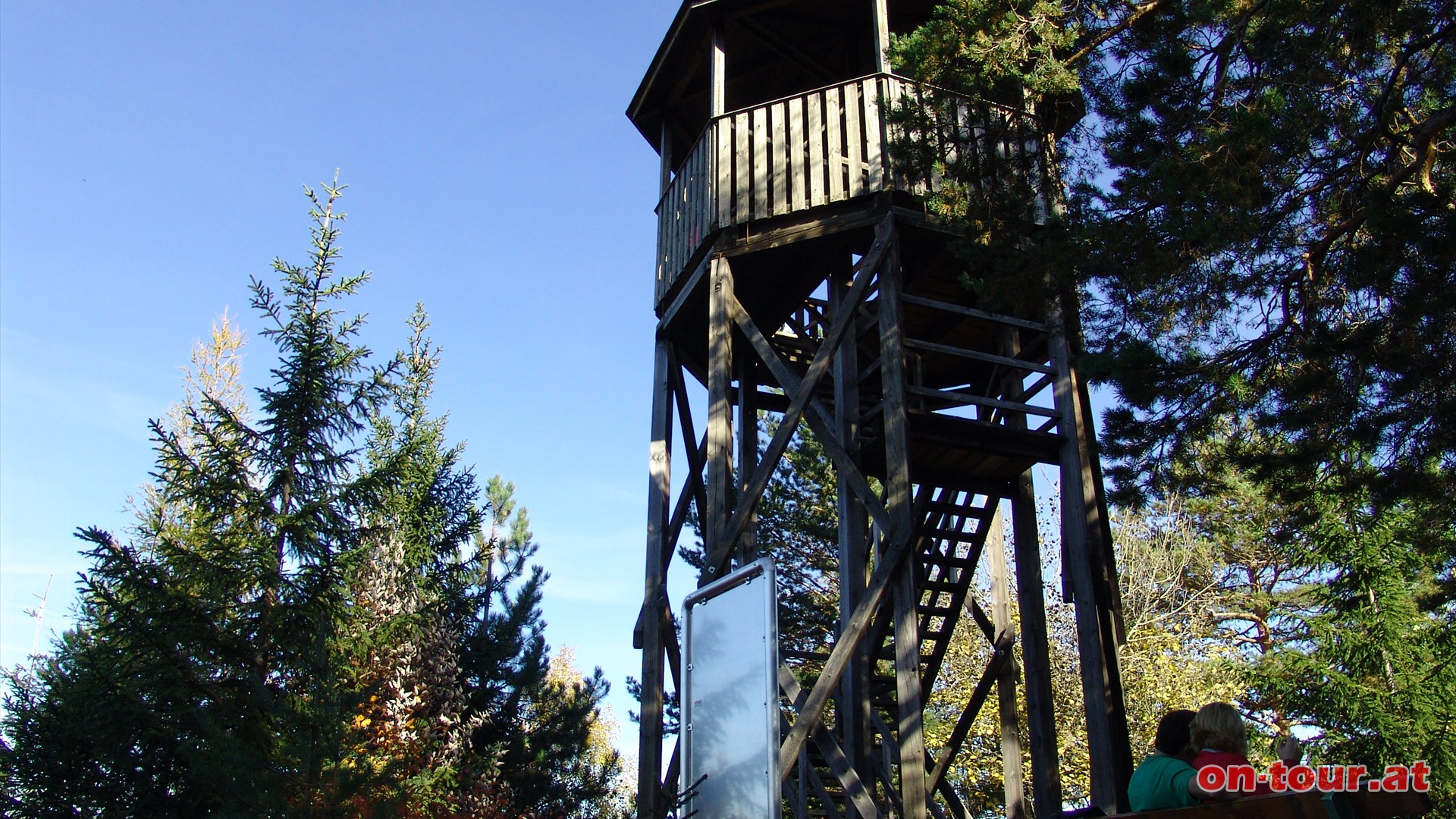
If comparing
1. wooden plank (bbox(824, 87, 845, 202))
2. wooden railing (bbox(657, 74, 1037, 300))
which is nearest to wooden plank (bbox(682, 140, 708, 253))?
wooden railing (bbox(657, 74, 1037, 300))

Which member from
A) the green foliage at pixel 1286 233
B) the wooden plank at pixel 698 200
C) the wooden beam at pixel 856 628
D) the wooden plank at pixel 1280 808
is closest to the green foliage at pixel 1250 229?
the green foliage at pixel 1286 233

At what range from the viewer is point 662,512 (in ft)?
30.8

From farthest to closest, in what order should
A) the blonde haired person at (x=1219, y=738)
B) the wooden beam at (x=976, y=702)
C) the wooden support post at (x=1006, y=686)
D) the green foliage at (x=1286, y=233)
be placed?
1. the wooden beam at (x=976, y=702)
2. the wooden support post at (x=1006, y=686)
3. the green foliage at (x=1286, y=233)
4. the blonde haired person at (x=1219, y=738)

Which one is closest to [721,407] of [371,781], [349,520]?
[371,781]

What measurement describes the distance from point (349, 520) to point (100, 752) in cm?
298

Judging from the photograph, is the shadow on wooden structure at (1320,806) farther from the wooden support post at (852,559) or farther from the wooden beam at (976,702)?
the wooden beam at (976,702)

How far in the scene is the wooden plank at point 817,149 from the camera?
28.2 feet

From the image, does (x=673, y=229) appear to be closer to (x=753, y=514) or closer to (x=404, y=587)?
(x=753, y=514)

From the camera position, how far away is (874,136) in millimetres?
8555

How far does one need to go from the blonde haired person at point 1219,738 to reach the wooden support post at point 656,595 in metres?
4.91
